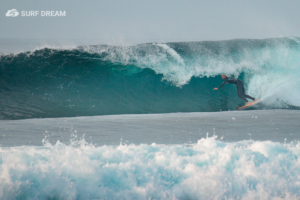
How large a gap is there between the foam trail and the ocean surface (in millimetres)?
12

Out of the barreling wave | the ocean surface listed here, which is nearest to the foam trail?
the ocean surface

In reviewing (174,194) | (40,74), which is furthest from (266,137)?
(40,74)

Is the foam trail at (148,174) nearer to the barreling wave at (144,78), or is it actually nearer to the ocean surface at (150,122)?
the ocean surface at (150,122)

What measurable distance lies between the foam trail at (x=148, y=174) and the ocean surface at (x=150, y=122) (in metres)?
0.01

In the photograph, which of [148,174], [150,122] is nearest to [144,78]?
[150,122]

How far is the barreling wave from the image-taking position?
28.7 ft

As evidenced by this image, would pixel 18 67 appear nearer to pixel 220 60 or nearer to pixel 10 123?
pixel 10 123

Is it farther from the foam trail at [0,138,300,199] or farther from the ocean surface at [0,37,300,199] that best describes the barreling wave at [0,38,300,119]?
the foam trail at [0,138,300,199]

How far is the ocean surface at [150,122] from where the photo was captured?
3.04 m

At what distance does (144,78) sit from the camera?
34.0 ft

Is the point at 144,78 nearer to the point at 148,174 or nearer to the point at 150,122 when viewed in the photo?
the point at 150,122

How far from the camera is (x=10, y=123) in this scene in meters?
6.36

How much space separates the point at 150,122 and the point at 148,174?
347 centimetres

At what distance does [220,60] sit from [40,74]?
284 inches
